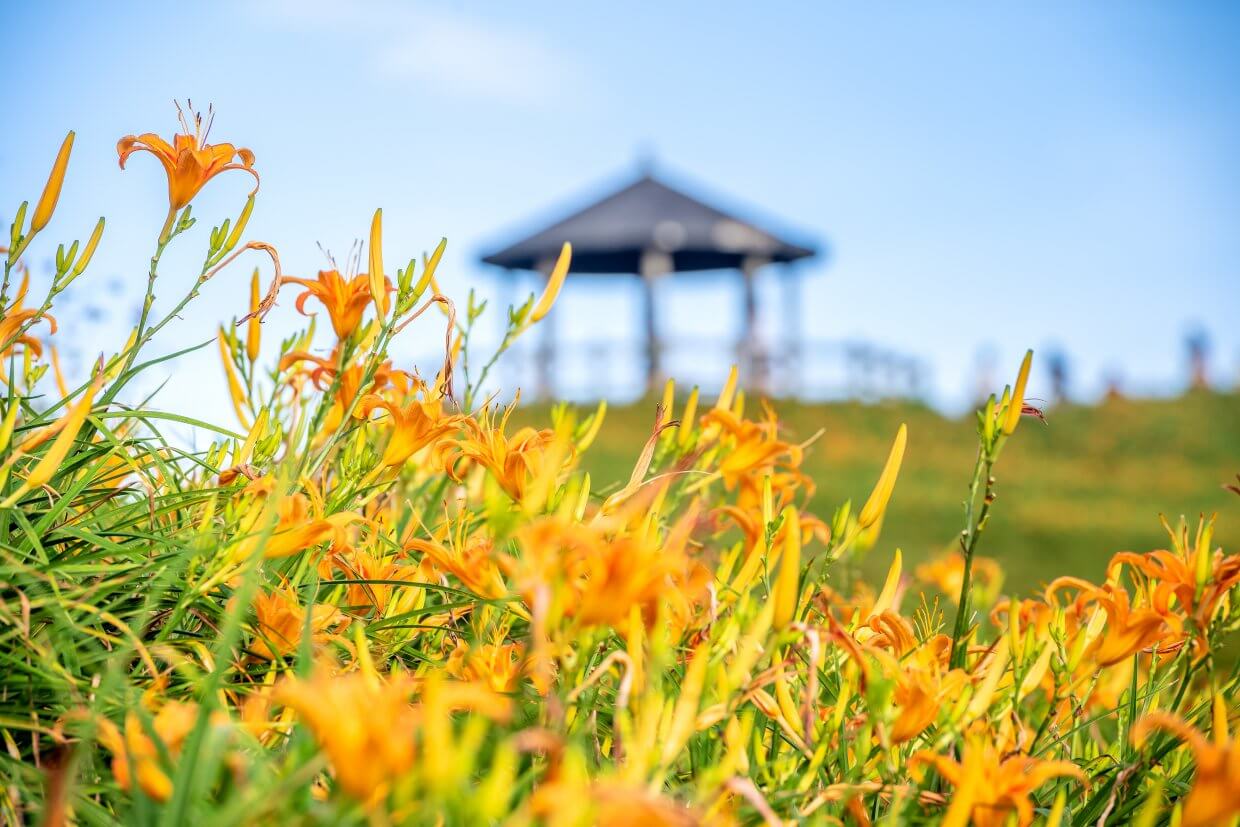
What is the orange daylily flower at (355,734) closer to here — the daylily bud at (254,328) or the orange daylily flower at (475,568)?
the orange daylily flower at (475,568)

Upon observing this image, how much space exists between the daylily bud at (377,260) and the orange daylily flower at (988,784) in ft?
1.90

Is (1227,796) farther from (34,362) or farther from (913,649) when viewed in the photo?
(34,362)

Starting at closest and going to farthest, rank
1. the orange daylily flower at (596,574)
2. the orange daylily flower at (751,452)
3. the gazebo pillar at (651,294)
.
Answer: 1. the orange daylily flower at (596,574)
2. the orange daylily flower at (751,452)
3. the gazebo pillar at (651,294)

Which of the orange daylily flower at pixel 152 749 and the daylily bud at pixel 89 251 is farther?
the daylily bud at pixel 89 251

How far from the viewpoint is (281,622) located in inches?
34.0

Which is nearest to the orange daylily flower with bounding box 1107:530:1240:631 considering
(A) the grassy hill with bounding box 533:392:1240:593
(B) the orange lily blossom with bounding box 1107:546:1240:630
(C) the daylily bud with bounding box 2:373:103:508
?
(B) the orange lily blossom with bounding box 1107:546:1240:630

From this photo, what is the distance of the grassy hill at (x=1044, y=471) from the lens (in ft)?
26.0

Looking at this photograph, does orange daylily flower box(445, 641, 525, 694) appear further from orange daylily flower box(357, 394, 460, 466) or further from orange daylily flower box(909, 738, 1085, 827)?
orange daylily flower box(909, 738, 1085, 827)

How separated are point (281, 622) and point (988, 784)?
58 centimetres

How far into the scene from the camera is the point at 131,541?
38.0 inches

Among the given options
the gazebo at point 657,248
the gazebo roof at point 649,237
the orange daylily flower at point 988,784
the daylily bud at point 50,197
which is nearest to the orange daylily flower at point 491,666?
the orange daylily flower at point 988,784

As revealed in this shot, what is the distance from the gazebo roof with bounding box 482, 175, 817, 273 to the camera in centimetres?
1562

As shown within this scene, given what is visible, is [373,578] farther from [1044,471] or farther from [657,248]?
[657,248]

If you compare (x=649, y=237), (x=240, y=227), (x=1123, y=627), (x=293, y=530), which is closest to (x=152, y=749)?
(x=293, y=530)
